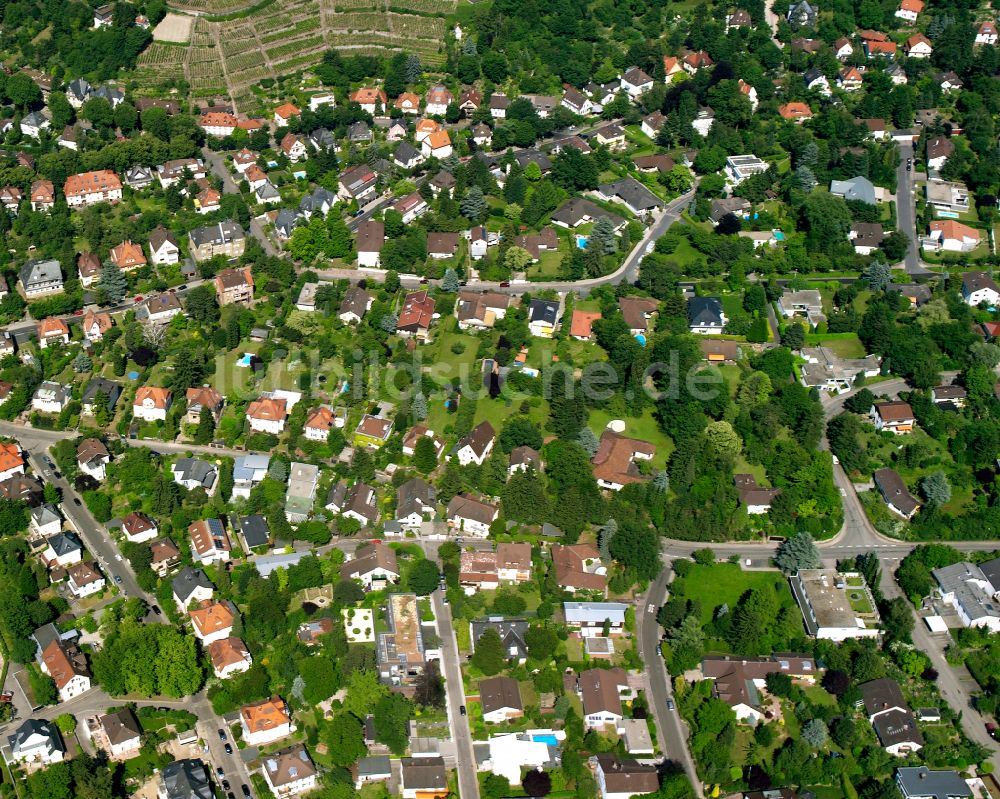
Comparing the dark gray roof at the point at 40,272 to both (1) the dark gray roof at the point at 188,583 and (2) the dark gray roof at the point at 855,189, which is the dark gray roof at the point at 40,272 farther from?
(2) the dark gray roof at the point at 855,189

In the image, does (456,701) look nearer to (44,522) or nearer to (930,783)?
(930,783)

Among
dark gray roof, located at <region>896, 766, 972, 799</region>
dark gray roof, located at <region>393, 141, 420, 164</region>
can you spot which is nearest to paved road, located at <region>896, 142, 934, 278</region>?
dark gray roof, located at <region>393, 141, 420, 164</region>

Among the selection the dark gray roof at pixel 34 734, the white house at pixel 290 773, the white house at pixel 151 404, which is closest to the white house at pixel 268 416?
the white house at pixel 151 404

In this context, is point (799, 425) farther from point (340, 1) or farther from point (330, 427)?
point (340, 1)

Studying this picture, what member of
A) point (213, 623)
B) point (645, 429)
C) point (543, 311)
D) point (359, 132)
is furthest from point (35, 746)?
point (359, 132)

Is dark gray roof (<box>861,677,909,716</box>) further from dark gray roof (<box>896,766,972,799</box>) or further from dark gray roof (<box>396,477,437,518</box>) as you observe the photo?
dark gray roof (<box>396,477,437,518</box>)

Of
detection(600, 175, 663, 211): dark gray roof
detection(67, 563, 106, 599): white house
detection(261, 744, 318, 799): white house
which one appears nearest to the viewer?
detection(261, 744, 318, 799): white house
